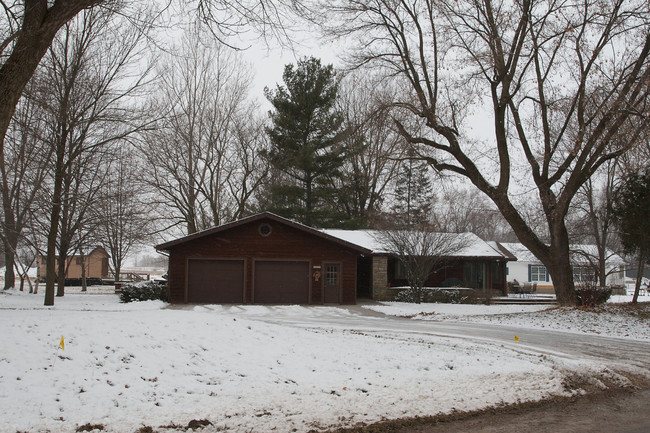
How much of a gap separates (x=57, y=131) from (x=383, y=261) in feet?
58.4

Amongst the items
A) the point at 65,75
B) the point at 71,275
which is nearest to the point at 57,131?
the point at 65,75

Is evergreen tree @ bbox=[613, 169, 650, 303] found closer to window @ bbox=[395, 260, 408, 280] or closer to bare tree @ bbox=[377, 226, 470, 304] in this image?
bare tree @ bbox=[377, 226, 470, 304]

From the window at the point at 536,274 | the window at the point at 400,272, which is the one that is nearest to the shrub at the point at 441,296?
the window at the point at 400,272

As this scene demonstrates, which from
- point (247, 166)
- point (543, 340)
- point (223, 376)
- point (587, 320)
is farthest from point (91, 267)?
point (223, 376)

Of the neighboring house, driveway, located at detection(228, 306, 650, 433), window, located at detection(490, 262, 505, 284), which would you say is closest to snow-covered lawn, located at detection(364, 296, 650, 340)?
driveway, located at detection(228, 306, 650, 433)

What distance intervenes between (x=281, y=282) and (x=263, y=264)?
4.09 ft

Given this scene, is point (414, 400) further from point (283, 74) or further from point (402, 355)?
point (283, 74)

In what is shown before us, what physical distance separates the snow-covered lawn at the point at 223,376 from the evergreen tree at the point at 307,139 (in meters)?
28.8

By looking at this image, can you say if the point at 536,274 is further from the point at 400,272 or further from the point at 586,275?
the point at 400,272

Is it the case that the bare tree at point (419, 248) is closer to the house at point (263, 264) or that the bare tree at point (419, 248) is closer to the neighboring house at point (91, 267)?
the house at point (263, 264)

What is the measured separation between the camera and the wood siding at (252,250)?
25297 millimetres

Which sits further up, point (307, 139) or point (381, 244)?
point (307, 139)

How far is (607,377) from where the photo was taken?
862cm

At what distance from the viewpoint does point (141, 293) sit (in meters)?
25.6
